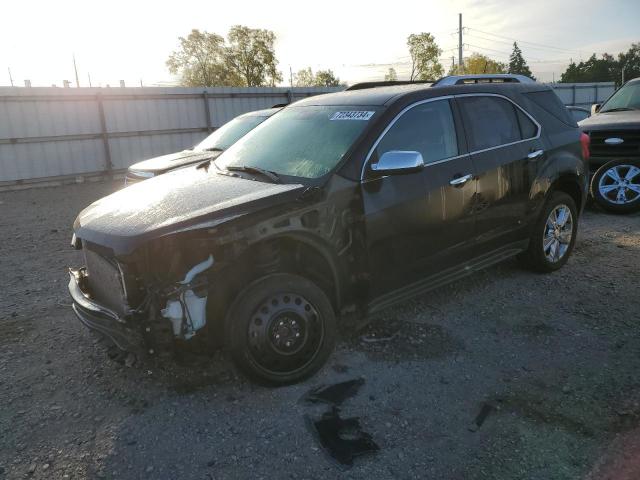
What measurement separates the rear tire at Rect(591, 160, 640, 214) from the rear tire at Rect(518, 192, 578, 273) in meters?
2.93

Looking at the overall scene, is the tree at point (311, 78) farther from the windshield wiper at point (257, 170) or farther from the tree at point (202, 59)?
the windshield wiper at point (257, 170)

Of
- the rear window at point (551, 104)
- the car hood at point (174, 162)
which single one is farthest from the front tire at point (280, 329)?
the car hood at point (174, 162)

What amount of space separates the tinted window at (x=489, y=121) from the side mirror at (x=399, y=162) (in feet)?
3.20

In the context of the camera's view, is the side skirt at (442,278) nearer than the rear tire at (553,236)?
Yes

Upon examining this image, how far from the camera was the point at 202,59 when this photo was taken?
49938 millimetres

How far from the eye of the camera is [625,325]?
12.9ft

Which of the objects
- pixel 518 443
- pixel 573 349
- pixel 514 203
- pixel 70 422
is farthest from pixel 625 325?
pixel 70 422

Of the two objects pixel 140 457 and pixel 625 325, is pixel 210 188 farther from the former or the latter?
pixel 625 325

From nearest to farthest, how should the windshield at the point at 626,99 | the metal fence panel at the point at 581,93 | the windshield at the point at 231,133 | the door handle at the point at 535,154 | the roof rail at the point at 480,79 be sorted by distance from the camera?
the roof rail at the point at 480,79
the door handle at the point at 535,154
the windshield at the point at 231,133
the windshield at the point at 626,99
the metal fence panel at the point at 581,93

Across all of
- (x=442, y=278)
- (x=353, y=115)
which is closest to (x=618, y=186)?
(x=442, y=278)

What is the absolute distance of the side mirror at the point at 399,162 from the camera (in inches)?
132

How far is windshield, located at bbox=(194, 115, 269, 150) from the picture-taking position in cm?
768

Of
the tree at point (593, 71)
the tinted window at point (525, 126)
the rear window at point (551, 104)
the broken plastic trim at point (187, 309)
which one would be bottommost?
the broken plastic trim at point (187, 309)

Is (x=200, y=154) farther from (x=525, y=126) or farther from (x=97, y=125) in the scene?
(x=97, y=125)
